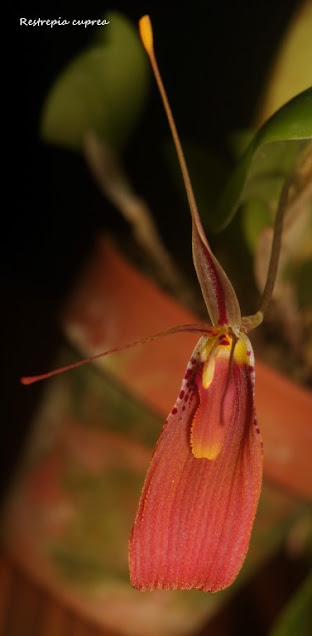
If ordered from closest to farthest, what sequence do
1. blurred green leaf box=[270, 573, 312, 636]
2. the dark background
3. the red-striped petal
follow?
1. the red-striped petal
2. blurred green leaf box=[270, 573, 312, 636]
3. the dark background

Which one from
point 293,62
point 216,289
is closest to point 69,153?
point 293,62

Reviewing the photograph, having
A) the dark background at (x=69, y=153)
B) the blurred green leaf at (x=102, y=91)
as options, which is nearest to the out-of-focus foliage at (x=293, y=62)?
the dark background at (x=69, y=153)

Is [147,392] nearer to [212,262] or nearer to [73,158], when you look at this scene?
[212,262]

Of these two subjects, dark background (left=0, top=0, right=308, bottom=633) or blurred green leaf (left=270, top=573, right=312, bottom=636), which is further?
dark background (left=0, top=0, right=308, bottom=633)

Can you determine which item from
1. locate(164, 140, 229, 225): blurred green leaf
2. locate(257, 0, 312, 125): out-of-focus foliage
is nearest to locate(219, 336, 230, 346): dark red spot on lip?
locate(164, 140, 229, 225): blurred green leaf

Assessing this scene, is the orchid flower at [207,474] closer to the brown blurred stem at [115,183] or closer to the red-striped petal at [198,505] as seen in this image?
the red-striped petal at [198,505]

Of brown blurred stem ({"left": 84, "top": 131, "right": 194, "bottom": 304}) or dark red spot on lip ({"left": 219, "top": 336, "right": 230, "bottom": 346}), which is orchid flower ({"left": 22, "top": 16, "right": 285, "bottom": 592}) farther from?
brown blurred stem ({"left": 84, "top": 131, "right": 194, "bottom": 304})
